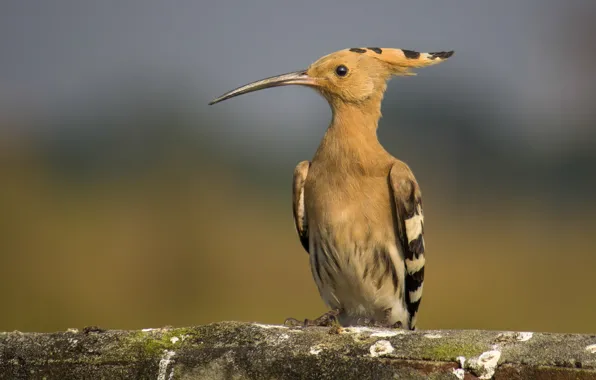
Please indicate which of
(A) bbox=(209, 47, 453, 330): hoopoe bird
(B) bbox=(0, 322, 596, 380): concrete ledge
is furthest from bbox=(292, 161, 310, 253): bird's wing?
(B) bbox=(0, 322, 596, 380): concrete ledge

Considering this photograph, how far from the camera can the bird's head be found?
3.76m

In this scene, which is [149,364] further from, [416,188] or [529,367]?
[416,188]

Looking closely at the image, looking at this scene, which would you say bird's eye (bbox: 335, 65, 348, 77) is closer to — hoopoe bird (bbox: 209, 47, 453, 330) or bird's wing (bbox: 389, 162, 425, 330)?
hoopoe bird (bbox: 209, 47, 453, 330)

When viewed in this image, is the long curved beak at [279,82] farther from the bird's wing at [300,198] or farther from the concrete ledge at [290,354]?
the concrete ledge at [290,354]

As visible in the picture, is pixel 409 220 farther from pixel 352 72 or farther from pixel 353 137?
pixel 352 72

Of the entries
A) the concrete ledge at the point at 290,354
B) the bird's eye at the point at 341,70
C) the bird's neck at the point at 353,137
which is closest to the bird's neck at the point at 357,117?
the bird's neck at the point at 353,137

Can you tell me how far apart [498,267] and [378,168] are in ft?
15.7

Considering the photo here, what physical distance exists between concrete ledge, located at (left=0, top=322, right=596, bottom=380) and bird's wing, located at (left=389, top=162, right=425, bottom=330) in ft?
5.29

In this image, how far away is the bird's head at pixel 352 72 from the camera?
376 centimetres

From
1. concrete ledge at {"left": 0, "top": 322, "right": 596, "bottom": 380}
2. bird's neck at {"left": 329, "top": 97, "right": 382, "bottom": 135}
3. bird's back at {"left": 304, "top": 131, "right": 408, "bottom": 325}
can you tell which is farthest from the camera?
bird's neck at {"left": 329, "top": 97, "right": 382, "bottom": 135}

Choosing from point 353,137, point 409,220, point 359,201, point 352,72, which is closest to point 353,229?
point 359,201

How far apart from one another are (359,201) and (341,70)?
1.59ft

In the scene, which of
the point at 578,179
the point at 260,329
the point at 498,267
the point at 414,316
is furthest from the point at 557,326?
the point at 578,179

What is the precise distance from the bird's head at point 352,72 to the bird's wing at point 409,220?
310 millimetres
